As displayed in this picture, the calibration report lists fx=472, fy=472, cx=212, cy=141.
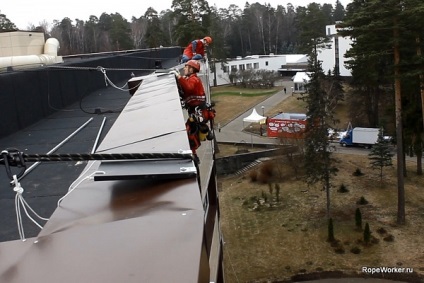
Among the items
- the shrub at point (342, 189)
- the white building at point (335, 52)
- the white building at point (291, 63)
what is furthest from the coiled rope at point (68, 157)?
the white building at point (335, 52)

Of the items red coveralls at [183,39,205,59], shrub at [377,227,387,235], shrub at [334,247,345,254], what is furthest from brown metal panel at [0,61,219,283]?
shrub at [377,227,387,235]

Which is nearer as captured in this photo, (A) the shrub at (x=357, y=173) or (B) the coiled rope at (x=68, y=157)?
(B) the coiled rope at (x=68, y=157)

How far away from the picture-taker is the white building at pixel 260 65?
5366 centimetres

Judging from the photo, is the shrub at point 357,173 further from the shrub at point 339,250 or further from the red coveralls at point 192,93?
the red coveralls at point 192,93

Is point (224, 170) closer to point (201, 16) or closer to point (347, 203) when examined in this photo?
point (347, 203)

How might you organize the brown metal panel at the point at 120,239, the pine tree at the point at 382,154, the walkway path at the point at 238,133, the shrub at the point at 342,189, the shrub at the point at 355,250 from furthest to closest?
the walkway path at the point at 238,133 → the pine tree at the point at 382,154 → the shrub at the point at 342,189 → the shrub at the point at 355,250 → the brown metal panel at the point at 120,239

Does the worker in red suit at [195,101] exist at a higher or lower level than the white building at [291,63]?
higher

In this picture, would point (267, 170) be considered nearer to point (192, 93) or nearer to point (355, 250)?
point (355, 250)

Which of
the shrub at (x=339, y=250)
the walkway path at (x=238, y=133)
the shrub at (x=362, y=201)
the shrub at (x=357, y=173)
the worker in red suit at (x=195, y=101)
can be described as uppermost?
the worker in red suit at (x=195, y=101)

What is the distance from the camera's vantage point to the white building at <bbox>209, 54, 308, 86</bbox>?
5366 centimetres

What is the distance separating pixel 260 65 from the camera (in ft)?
189

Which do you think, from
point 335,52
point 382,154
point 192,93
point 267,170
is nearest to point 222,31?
point 335,52

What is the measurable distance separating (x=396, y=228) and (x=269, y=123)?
47.9ft

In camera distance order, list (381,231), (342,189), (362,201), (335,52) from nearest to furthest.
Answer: (381,231) < (362,201) < (342,189) < (335,52)
